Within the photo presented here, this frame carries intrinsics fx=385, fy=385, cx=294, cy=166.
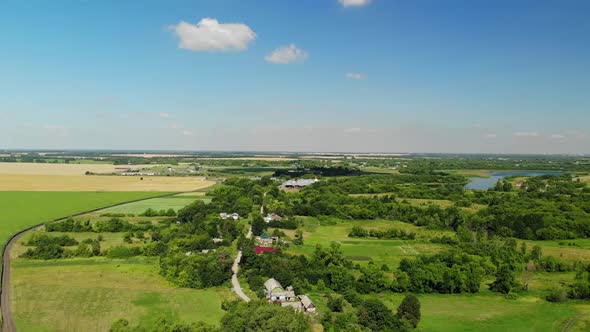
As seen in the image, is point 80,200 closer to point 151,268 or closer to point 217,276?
point 151,268

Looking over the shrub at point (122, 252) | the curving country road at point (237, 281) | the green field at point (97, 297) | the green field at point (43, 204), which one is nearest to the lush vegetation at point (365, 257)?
the shrub at point (122, 252)

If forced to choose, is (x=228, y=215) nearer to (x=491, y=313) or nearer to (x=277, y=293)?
(x=277, y=293)

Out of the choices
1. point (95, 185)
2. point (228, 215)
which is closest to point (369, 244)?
point (228, 215)

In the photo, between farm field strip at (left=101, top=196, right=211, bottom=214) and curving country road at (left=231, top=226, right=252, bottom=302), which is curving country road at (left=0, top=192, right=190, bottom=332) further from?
farm field strip at (left=101, top=196, right=211, bottom=214)

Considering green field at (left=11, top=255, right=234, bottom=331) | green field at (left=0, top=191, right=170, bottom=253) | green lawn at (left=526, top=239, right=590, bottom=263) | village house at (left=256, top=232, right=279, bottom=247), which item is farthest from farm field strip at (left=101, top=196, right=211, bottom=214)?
green lawn at (left=526, top=239, right=590, bottom=263)

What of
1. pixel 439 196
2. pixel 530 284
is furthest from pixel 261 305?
pixel 439 196

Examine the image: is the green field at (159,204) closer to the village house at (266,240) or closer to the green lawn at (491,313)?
the village house at (266,240)
